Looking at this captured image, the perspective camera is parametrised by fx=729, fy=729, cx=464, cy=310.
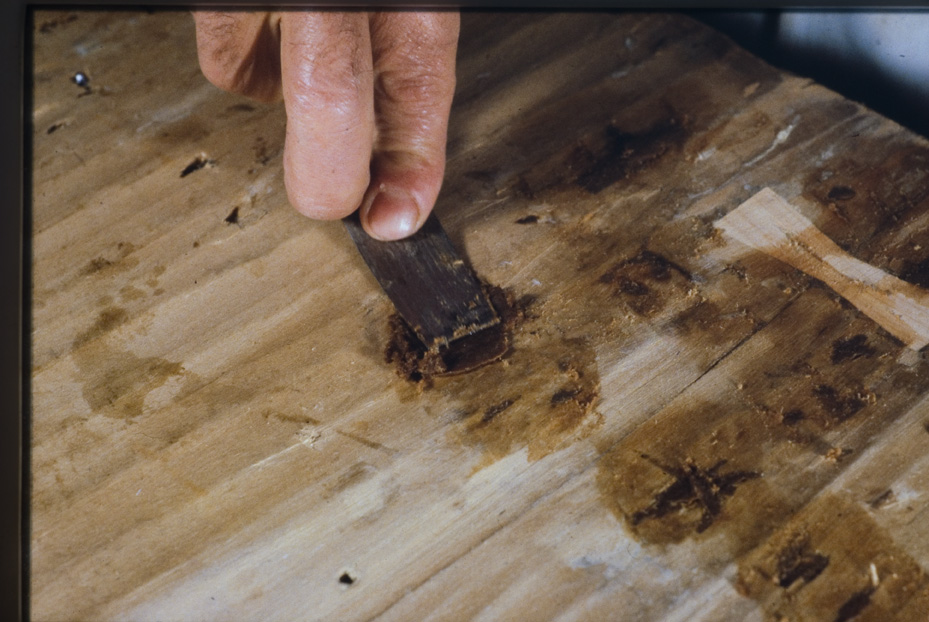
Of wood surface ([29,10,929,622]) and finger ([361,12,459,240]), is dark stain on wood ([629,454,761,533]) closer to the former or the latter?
wood surface ([29,10,929,622])

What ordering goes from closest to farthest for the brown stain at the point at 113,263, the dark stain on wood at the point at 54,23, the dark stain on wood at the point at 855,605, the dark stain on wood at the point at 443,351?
the dark stain on wood at the point at 855,605
the dark stain on wood at the point at 443,351
the brown stain at the point at 113,263
the dark stain on wood at the point at 54,23

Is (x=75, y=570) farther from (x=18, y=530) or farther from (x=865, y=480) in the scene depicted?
(x=865, y=480)

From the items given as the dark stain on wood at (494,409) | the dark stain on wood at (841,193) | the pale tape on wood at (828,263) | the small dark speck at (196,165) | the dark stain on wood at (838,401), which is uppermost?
the dark stain on wood at (841,193)

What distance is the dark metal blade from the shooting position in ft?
3.49

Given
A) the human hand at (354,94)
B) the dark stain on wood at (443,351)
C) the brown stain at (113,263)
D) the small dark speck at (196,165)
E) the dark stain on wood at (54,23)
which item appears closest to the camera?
the human hand at (354,94)

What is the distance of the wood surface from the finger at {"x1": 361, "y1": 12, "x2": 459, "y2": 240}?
0.31 ft

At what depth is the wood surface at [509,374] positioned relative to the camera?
0.89m

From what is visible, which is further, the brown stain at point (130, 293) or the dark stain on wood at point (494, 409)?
the brown stain at point (130, 293)

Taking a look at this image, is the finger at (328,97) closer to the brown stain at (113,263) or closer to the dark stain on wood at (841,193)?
the brown stain at (113,263)

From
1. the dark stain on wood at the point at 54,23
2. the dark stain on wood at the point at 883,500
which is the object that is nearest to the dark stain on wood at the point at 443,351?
the dark stain on wood at the point at 883,500

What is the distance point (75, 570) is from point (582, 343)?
0.73m

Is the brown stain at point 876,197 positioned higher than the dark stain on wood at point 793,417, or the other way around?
the brown stain at point 876,197

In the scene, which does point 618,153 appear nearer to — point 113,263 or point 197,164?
point 197,164

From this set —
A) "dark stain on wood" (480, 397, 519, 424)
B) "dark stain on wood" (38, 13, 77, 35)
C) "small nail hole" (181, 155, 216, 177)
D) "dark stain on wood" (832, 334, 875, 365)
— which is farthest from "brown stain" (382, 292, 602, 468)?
"dark stain on wood" (38, 13, 77, 35)
